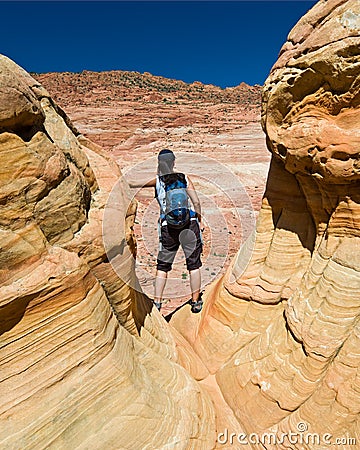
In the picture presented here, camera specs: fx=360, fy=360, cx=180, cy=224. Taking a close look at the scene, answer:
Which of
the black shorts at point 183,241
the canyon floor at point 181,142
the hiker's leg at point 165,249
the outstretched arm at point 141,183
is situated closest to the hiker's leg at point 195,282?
the black shorts at point 183,241

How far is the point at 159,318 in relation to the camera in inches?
160

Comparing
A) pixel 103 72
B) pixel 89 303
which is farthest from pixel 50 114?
pixel 103 72

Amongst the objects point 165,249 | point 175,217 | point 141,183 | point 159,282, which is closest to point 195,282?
point 159,282

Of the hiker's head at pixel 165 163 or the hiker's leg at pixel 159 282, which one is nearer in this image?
the hiker's head at pixel 165 163

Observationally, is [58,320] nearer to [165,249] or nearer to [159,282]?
[165,249]

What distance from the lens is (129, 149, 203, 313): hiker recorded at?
12.7ft

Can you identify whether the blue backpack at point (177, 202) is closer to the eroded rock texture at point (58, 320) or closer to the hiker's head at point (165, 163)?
the hiker's head at point (165, 163)

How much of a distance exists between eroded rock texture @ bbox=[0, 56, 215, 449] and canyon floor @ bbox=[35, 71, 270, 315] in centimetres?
116

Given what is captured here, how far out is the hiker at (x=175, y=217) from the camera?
12.7ft

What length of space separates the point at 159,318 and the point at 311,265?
1.76 meters

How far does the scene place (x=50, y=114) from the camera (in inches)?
116

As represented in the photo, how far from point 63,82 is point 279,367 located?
45987 mm

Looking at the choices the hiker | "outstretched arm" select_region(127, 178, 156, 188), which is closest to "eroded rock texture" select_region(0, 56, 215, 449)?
"outstretched arm" select_region(127, 178, 156, 188)

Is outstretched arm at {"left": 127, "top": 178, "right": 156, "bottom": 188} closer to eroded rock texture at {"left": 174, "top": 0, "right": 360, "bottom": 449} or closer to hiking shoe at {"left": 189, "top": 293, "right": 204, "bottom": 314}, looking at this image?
eroded rock texture at {"left": 174, "top": 0, "right": 360, "bottom": 449}
